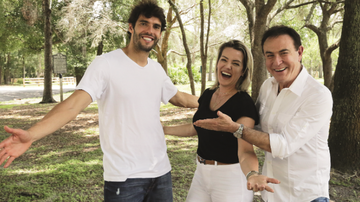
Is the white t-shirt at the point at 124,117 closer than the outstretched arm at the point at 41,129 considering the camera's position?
No

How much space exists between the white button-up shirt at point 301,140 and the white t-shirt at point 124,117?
969mm

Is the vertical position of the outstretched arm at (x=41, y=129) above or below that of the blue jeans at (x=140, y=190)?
above

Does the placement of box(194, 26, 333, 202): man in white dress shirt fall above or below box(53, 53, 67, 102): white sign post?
below

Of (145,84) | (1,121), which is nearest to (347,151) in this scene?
(145,84)

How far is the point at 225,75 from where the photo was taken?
8.29 feet

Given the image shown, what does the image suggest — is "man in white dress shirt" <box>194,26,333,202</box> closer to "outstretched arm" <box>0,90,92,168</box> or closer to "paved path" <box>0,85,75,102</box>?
"outstretched arm" <box>0,90,92,168</box>

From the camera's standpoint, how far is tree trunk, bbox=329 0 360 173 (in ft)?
15.4

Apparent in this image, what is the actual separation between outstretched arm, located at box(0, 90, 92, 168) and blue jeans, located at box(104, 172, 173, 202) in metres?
0.67

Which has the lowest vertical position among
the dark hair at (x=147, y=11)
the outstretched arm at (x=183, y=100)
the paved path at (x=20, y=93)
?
the paved path at (x=20, y=93)

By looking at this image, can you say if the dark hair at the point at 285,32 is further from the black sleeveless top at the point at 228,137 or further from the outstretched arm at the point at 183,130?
the outstretched arm at the point at 183,130

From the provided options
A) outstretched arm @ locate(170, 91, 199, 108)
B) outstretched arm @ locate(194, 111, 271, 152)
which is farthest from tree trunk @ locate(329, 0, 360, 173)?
outstretched arm @ locate(194, 111, 271, 152)

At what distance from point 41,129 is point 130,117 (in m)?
0.69

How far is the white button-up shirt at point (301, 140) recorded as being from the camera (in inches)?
76.3

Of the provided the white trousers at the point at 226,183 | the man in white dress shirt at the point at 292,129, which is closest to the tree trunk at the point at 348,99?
the man in white dress shirt at the point at 292,129
